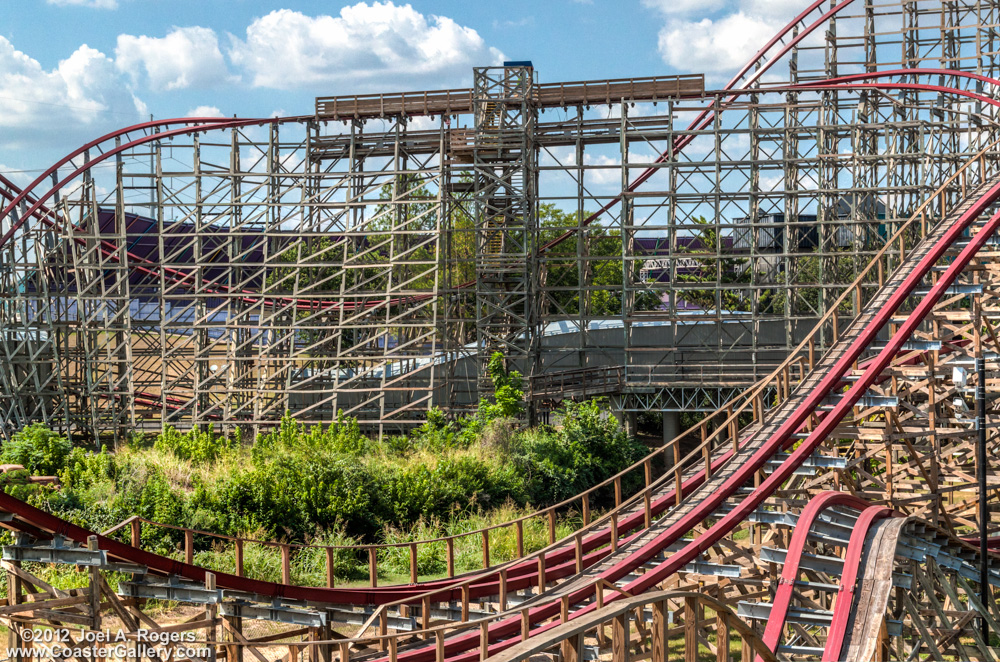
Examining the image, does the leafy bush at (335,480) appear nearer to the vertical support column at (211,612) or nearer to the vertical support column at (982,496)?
the vertical support column at (211,612)

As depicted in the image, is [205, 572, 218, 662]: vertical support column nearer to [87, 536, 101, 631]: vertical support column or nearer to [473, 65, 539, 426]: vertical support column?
[87, 536, 101, 631]: vertical support column

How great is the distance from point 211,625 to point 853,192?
1961 centimetres

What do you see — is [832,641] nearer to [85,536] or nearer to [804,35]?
[85,536]

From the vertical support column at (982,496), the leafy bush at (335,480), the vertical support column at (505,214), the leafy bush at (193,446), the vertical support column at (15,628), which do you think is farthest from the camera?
the vertical support column at (505,214)

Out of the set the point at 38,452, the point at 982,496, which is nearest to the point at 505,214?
the point at 38,452

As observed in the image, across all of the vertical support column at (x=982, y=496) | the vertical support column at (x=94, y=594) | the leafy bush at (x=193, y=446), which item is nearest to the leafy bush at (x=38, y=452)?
the leafy bush at (x=193, y=446)

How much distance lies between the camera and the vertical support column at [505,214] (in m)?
26.8

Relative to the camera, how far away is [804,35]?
29656mm

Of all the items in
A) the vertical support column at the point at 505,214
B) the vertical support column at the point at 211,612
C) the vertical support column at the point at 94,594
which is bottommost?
the vertical support column at the point at 211,612

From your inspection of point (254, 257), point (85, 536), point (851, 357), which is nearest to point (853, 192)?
point (851, 357)

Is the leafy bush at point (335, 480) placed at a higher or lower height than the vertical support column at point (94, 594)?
lower

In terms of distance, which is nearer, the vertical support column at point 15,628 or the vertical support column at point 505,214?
the vertical support column at point 15,628

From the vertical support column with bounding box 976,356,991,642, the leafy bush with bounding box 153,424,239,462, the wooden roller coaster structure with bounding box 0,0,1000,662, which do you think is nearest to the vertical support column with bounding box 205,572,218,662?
the wooden roller coaster structure with bounding box 0,0,1000,662

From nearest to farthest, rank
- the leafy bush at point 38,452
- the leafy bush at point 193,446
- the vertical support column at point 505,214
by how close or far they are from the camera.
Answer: the leafy bush at point 38,452 < the leafy bush at point 193,446 < the vertical support column at point 505,214
